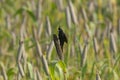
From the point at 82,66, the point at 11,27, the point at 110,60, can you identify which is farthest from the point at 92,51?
the point at 11,27

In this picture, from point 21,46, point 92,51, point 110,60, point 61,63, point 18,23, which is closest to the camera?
point 61,63

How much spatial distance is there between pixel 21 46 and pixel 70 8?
0.54 m

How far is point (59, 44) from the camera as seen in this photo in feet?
6.43

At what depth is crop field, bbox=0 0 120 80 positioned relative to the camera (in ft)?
7.35

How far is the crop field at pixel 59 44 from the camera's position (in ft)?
7.35

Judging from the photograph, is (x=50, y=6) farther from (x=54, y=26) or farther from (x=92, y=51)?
Result: (x=92, y=51)

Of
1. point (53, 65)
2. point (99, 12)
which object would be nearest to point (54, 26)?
point (99, 12)

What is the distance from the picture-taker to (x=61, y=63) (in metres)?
2.02

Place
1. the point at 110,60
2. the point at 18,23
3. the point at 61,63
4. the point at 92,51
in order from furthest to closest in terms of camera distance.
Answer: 1. the point at 18,23
2. the point at 92,51
3. the point at 110,60
4. the point at 61,63

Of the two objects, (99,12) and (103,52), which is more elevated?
(99,12)

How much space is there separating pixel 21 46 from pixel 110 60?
0.60 metres

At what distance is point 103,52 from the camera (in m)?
3.13

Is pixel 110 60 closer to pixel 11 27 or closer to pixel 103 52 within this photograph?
pixel 103 52

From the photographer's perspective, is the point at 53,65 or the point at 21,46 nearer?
the point at 53,65
